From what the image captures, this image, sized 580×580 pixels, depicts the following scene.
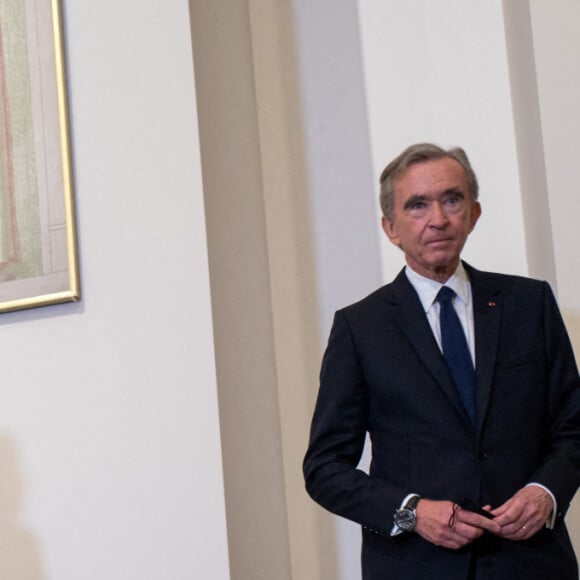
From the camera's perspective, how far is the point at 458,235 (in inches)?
95.5

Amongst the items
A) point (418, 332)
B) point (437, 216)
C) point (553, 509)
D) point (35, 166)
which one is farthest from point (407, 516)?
point (35, 166)

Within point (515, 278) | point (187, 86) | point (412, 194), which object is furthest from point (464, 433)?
point (187, 86)

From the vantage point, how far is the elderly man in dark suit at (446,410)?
2184 mm

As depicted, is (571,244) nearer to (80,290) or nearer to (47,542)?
(80,290)

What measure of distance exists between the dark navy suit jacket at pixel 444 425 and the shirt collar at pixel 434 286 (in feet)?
0.08

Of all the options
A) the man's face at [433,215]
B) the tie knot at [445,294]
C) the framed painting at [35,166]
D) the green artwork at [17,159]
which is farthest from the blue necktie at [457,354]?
the green artwork at [17,159]

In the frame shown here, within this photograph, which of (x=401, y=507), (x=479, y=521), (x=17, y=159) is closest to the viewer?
(x=479, y=521)

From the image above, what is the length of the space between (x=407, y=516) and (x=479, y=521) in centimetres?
17

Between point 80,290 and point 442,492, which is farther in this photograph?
point 80,290

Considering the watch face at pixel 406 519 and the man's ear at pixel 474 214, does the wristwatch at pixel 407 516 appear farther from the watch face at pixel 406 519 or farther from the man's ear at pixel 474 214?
the man's ear at pixel 474 214

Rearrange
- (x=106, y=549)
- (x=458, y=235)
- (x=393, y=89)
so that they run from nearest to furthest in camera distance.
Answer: (x=458, y=235), (x=106, y=549), (x=393, y=89)

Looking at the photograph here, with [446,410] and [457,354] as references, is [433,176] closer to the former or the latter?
[457,354]

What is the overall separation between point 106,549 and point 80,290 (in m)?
0.75

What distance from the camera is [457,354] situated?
2.35m
